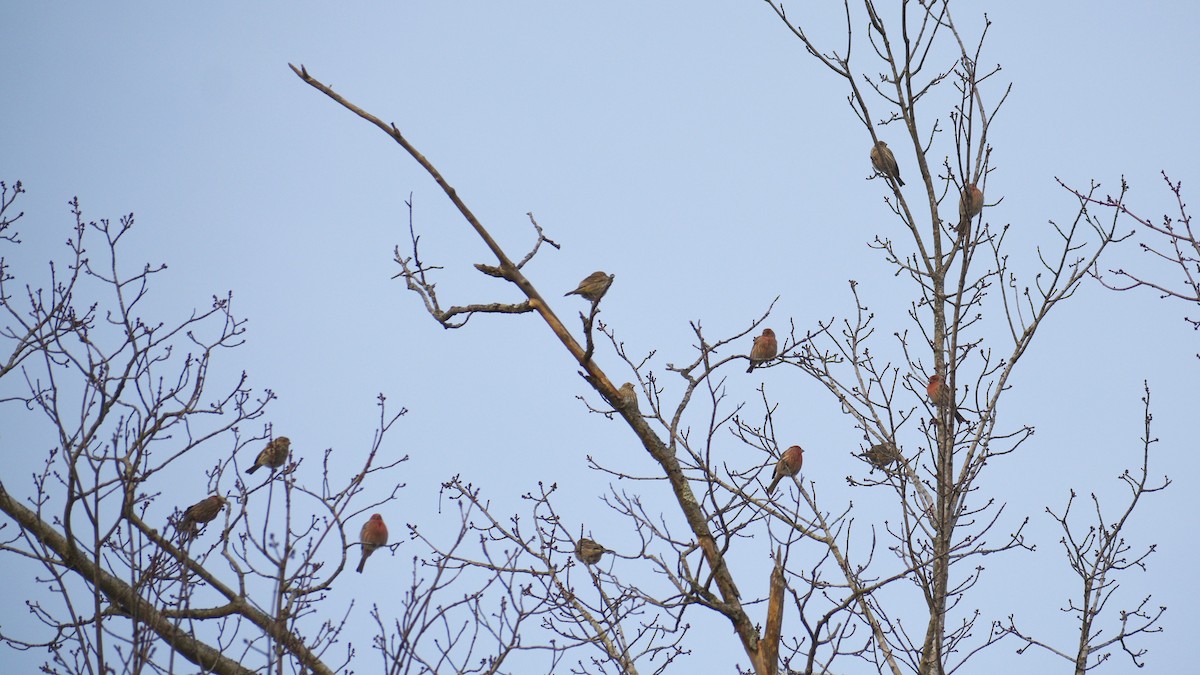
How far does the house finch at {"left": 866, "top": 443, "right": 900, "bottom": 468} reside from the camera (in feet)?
23.1

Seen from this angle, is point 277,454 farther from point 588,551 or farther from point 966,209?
point 966,209

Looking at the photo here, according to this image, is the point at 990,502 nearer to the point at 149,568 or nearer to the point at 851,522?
the point at 851,522

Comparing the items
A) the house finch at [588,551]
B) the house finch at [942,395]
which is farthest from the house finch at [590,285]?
the house finch at [942,395]

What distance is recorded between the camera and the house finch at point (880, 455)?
703cm

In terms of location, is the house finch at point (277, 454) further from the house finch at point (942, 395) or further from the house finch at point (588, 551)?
the house finch at point (942, 395)

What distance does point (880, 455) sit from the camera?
7.55 m

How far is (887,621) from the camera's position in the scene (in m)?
6.51

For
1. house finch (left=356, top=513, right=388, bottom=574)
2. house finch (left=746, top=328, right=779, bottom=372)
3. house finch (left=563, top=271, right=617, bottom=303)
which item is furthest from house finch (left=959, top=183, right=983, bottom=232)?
house finch (left=356, top=513, right=388, bottom=574)

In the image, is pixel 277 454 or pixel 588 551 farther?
pixel 277 454

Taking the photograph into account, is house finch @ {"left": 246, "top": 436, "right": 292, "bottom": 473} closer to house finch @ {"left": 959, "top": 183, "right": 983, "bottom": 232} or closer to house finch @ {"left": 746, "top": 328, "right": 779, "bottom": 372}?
house finch @ {"left": 746, "top": 328, "right": 779, "bottom": 372}

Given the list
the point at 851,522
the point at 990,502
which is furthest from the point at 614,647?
the point at 990,502

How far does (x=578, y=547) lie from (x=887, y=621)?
189 centimetres

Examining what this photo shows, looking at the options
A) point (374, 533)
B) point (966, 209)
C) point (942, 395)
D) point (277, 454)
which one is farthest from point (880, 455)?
point (277, 454)

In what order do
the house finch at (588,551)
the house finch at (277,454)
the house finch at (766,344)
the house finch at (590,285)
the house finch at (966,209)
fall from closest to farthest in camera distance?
1. the house finch at (588,551)
2. the house finch at (966,209)
3. the house finch at (590,285)
4. the house finch at (277,454)
5. the house finch at (766,344)
